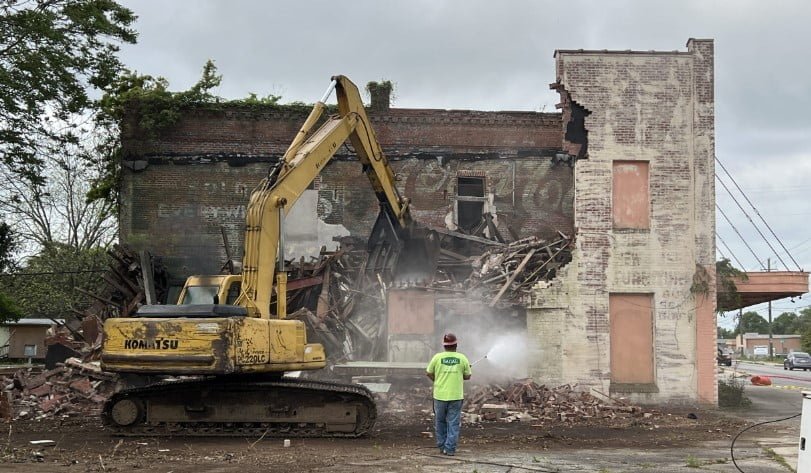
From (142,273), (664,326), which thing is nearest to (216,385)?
(142,273)

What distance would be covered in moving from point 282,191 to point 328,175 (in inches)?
461

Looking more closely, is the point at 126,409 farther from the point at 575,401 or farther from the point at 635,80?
the point at 635,80

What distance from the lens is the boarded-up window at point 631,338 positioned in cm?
2067

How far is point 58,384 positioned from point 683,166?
1517 cm

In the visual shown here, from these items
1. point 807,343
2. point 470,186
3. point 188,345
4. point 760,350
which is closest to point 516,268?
point 470,186

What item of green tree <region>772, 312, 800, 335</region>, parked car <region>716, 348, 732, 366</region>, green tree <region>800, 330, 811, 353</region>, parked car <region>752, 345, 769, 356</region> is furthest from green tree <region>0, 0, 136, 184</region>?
green tree <region>772, 312, 800, 335</region>

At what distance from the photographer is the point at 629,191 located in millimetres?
21125

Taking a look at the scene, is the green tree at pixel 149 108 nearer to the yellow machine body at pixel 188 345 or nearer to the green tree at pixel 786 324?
the yellow machine body at pixel 188 345

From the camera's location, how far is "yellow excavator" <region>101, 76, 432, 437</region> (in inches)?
469

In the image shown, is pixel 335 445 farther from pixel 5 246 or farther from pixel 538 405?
pixel 5 246

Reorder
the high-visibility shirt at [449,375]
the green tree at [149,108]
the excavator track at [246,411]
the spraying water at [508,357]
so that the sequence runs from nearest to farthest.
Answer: the high-visibility shirt at [449,375]
the excavator track at [246,411]
the spraying water at [508,357]
the green tree at [149,108]

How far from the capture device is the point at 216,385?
13.4 metres

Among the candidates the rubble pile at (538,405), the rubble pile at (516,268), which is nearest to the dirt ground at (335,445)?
the rubble pile at (538,405)

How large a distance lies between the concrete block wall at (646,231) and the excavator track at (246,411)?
8.20 metres
